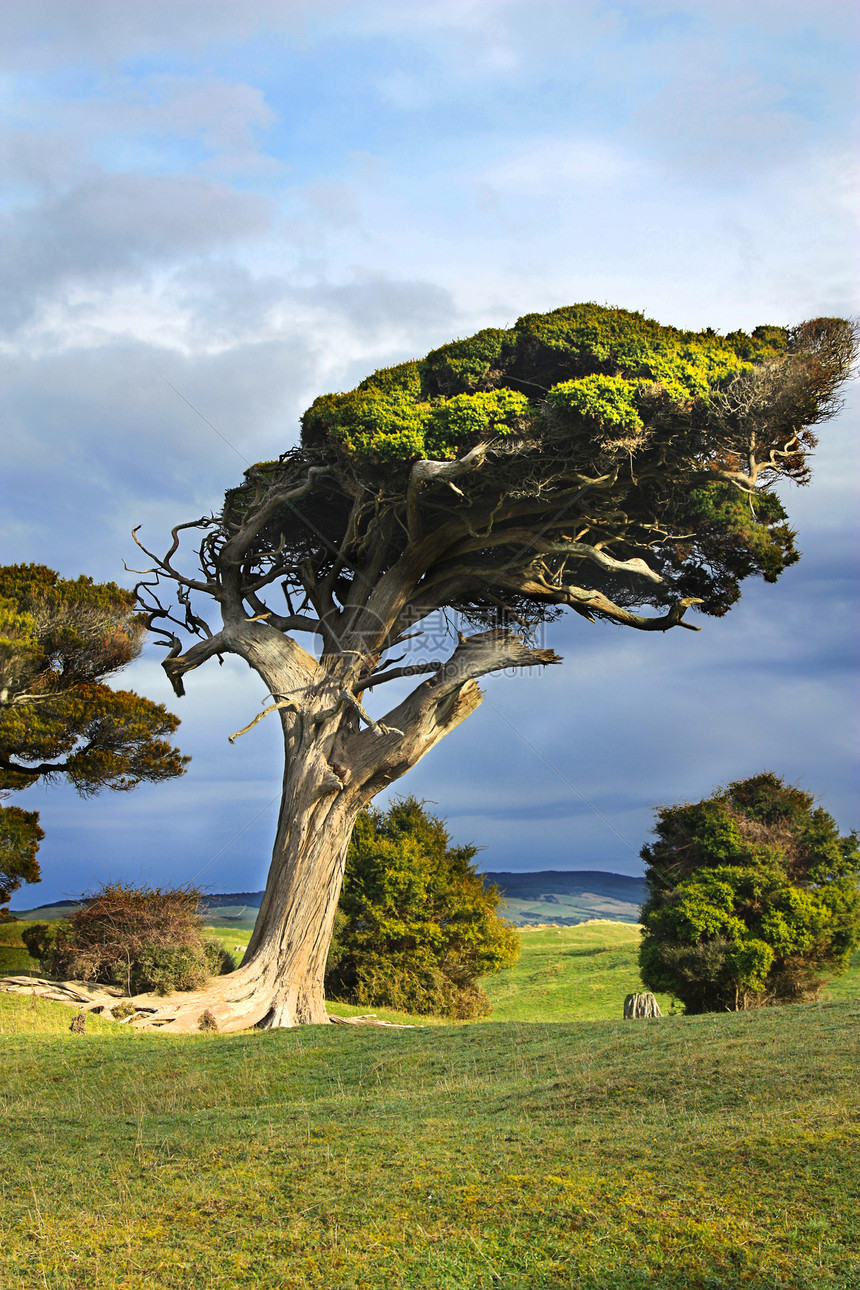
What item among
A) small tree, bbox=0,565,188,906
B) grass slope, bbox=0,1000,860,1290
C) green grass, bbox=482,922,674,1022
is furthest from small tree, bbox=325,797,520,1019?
grass slope, bbox=0,1000,860,1290

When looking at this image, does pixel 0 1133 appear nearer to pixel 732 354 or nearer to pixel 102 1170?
pixel 102 1170

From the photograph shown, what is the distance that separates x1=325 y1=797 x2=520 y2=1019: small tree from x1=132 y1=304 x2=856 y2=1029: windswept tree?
474 centimetres

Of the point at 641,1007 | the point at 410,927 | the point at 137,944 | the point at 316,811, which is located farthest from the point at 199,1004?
the point at 641,1007

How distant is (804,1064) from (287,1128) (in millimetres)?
5284

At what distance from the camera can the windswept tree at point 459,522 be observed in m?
17.5

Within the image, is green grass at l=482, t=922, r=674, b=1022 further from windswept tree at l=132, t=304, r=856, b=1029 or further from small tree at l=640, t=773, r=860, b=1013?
windswept tree at l=132, t=304, r=856, b=1029

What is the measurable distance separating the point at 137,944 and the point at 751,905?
12.9 metres

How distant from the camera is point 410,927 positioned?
2273cm

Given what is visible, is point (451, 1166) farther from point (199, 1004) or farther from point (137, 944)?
point (137, 944)

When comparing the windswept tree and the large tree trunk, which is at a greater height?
the windswept tree

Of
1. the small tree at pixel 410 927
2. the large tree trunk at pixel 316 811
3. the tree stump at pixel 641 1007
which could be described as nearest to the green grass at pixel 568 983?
the small tree at pixel 410 927

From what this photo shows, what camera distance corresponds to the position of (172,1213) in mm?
6227

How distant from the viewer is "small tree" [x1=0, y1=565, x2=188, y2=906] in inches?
914

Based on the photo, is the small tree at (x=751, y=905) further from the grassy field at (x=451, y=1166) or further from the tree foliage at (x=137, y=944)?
the tree foliage at (x=137, y=944)
